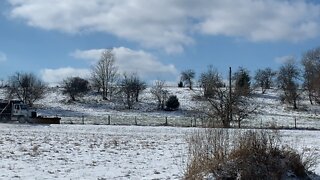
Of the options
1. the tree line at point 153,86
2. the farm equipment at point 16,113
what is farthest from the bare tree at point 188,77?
the farm equipment at point 16,113

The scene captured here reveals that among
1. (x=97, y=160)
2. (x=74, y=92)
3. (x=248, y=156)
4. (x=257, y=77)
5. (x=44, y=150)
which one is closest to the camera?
(x=248, y=156)

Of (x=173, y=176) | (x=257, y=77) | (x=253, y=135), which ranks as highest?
(x=257, y=77)

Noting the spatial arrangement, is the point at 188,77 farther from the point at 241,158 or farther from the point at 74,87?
the point at 241,158

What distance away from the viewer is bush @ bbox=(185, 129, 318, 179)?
11.4 meters

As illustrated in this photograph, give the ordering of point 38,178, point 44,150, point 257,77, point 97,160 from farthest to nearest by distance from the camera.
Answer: point 257,77 → point 44,150 → point 97,160 → point 38,178

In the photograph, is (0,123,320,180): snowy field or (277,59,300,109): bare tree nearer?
(0,123,320,180): snowy field

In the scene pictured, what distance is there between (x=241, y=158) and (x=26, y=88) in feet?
250

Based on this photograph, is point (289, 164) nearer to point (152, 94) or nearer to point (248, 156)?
point (248, 156)

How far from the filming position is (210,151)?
1220 centimetres

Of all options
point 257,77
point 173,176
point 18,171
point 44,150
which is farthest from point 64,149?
point 257,77

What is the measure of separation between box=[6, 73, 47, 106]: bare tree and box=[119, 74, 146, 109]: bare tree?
1524cm

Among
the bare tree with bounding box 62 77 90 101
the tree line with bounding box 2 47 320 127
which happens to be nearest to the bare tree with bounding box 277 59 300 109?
the tree line with bounding box 2 47 320 127

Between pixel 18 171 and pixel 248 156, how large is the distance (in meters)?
6.51

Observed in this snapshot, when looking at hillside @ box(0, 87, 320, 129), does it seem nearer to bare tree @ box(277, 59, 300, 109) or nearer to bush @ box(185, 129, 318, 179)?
bare tree @ box(277, 59, 300, 109)
